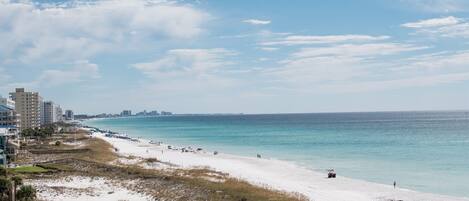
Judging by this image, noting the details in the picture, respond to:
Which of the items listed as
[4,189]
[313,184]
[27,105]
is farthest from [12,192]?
[27,105]

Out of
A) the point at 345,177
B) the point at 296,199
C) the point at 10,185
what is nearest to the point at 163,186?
the point at 296,199

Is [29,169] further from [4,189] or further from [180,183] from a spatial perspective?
[4,189]

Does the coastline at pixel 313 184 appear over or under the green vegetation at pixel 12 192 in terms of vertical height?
under

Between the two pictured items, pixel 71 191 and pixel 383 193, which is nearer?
pixel 71 191

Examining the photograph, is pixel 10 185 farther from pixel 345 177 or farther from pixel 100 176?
pixel 345 177

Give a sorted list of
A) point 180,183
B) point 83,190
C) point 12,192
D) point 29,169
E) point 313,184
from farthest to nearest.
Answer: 1. point 29,169
2. point 313,184
3. point 180,183
4. point 83,190
5. point 12,192

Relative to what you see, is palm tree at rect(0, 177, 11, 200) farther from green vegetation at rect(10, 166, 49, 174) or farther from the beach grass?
green vegetation at rect(10, 166, 49, 174)

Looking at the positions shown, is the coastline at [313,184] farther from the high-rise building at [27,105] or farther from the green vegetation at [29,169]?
the high-rise building at [27,105]

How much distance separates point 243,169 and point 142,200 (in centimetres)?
2801

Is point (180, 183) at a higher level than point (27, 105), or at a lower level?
lower

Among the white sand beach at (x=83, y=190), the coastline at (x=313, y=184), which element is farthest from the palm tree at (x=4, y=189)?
the coastline at (x=313, y=184)

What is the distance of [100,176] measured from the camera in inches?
1873

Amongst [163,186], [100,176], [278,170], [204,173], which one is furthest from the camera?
[278,170]

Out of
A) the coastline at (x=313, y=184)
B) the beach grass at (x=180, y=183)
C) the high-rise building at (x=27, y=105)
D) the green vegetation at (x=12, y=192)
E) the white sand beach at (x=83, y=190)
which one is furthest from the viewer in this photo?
the high-rise building at (x=27, y=105)
